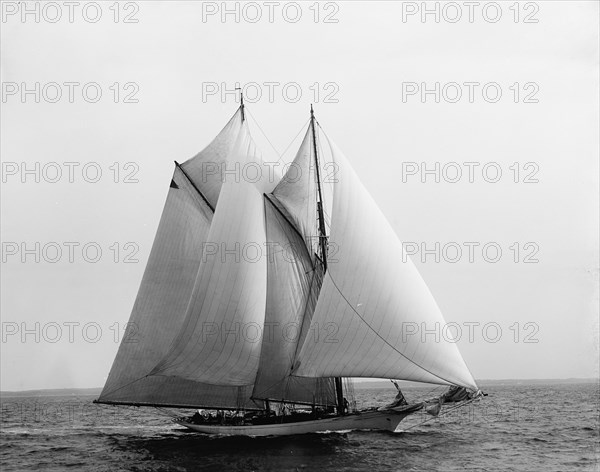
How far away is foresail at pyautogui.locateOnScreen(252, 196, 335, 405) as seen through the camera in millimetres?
45969

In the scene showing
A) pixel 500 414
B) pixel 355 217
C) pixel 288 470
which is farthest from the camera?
pixel 500 414

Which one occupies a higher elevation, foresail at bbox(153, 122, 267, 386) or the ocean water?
foresail at bbox(153, 122, 267, 386)

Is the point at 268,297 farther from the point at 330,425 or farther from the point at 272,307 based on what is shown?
the point at 330,425

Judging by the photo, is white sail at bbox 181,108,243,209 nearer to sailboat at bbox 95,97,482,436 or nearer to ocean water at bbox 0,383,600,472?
sailboat at bbox 95,97,482,436

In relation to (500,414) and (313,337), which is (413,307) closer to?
(313,337)

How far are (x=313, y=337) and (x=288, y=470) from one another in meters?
7.29

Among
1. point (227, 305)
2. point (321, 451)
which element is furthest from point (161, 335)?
point (321, 451)

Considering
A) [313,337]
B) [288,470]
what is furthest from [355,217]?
[288,470]

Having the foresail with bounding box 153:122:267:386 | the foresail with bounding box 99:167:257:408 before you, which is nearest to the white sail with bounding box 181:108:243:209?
the foresail with bounding box 99:167:257:408

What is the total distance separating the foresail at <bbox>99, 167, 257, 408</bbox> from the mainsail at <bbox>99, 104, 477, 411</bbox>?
2.5 inches

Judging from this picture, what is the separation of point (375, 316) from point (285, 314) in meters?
6.96

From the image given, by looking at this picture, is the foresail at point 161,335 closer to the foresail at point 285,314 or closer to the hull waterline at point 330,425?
the hull waterline at point 330,425

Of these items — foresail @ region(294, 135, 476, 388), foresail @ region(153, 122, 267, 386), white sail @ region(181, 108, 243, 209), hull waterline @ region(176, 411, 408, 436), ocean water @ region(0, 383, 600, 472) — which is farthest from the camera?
white sail @ region(181, 108, 243, 209)

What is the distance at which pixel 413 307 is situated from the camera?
40.9m
